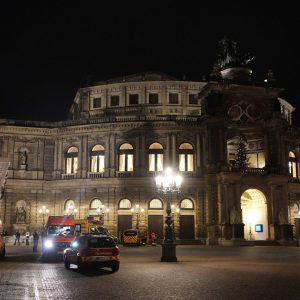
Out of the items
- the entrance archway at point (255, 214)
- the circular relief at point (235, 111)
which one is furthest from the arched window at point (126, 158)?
the entrance archway at point (255, 214)

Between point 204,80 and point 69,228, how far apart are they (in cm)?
3914

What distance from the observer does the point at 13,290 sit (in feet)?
49.6

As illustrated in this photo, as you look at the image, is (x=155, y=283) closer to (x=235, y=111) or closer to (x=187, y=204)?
(x=187, y=204)

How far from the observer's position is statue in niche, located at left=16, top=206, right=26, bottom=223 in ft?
190

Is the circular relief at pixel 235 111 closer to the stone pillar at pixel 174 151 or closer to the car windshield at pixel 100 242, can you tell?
the stone pillar at pixel 174 151

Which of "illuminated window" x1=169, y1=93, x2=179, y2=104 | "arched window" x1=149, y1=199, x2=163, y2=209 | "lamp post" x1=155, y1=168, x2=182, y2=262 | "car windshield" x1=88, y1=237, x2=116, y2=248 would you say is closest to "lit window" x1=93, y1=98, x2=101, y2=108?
"illuminated window" x1=169, y1=93, x2=179, y2=104

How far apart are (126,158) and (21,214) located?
14744mm

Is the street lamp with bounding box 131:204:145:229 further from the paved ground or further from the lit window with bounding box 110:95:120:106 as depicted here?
the paved ground

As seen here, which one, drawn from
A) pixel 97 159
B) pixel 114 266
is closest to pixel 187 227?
pixel 97 159

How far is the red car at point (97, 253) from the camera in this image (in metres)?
21.7

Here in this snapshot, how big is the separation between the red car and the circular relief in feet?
124

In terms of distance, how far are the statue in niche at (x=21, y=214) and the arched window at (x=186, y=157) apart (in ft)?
66.2

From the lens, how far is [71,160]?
60312mm

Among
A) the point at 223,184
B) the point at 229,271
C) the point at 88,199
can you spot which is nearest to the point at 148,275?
the point at 229,271
